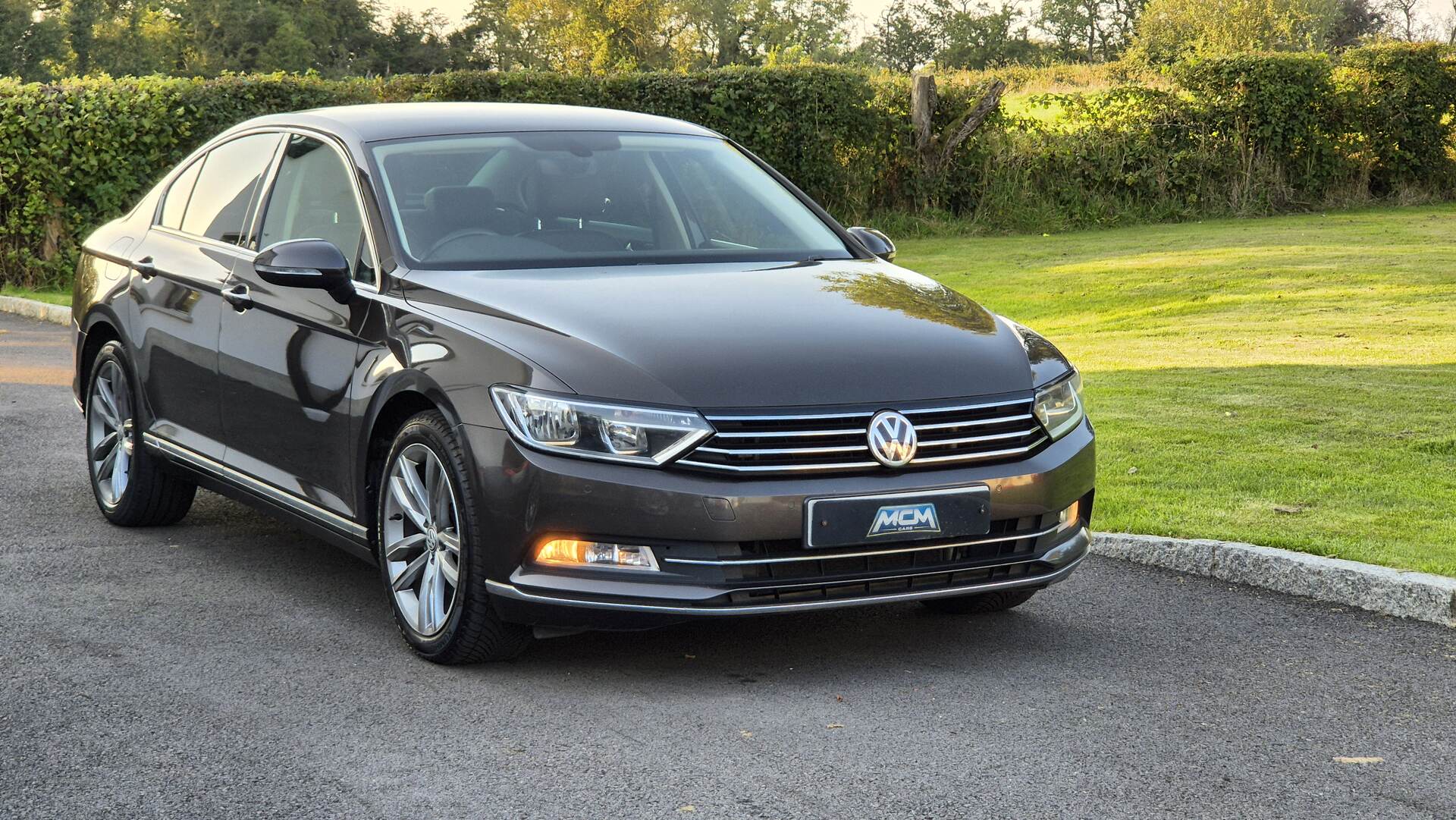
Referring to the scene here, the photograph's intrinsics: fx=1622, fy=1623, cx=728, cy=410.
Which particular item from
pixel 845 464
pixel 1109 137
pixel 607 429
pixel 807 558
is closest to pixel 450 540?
pixel 607 429

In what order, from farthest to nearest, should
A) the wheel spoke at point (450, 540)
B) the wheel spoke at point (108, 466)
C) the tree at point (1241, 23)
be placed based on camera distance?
1. the tree at point (1241, 23)
2. the wheel spoke at point (108, 466)
3. the wheel spoke at point (450, 540)

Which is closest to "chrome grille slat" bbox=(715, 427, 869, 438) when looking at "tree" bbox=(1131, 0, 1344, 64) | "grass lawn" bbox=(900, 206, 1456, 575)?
"grass lawn" bbox=(900, 206, 1456, 575)

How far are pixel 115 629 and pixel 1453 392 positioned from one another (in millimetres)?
7184

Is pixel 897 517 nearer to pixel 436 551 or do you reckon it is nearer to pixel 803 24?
pixel 436 551

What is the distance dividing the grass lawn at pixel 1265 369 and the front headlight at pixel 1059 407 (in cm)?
153

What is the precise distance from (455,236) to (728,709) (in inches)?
75.7

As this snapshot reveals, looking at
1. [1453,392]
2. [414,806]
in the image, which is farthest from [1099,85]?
[414,806]

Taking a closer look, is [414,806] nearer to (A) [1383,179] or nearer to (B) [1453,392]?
(B) [1453,392]

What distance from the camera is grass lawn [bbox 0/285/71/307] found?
52.3 feet

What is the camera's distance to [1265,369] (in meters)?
10.3

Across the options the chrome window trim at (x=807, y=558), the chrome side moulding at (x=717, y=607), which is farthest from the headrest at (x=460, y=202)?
the chrome window trim at (x=807, y=558)

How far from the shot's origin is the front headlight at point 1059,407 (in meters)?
4.79

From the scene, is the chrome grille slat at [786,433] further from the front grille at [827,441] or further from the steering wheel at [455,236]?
the steering wheel at [455,236]

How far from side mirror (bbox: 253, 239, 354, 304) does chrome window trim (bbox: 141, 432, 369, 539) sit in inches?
28.2
